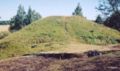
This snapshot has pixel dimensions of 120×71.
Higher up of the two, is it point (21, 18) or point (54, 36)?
point (21, 18)

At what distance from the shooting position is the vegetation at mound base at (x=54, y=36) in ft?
83.5

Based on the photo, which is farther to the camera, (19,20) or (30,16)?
(30,16)

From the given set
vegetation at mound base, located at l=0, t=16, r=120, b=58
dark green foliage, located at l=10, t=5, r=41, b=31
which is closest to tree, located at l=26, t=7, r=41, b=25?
dark green foliage, located at l=10, t=5, r=41, b=31

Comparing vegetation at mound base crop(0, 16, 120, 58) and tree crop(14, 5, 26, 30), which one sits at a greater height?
tree crop(14, 5, 26, 30)

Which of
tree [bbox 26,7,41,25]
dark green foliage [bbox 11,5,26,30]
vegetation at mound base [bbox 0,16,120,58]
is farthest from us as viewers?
tree [bbox 26,7,41,25]

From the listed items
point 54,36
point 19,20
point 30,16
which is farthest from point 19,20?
point 54,36

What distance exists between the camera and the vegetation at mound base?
25.4 meters

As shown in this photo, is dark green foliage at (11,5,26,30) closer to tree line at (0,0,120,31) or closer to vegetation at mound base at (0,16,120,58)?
tree line at (0,0,120,31)

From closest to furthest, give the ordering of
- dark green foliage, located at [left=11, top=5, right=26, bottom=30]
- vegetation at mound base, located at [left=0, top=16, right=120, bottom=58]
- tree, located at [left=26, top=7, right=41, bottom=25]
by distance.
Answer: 1. vegetation at mound base, located at [left=0, top=16, right=120, bottom=58]
2. dark green foliage, located at [left=11, top=5, right=26, bottom=30]
3. tree, located at [left=26, top=7, right=41, bottom=25]

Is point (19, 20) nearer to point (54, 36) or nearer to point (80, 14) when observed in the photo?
point (80, 14)

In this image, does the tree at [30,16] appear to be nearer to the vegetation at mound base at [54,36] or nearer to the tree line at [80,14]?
the tree line at [80,14]

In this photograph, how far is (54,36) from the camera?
99.0ft

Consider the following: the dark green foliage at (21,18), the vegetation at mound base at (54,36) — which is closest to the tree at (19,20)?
the dark green foliage at (21,18)

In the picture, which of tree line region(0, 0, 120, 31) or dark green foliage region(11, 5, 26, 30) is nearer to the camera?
tree line region(0, 0, 120, 31)
